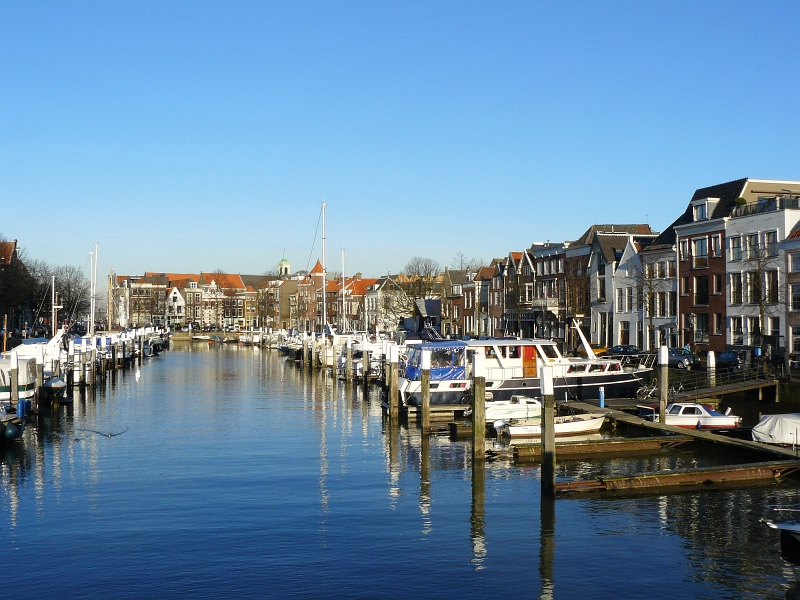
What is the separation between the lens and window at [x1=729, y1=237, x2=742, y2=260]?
68.7m

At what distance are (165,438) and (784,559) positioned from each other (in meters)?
31.6

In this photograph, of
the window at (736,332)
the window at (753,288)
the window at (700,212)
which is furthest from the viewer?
the window at (700,212)

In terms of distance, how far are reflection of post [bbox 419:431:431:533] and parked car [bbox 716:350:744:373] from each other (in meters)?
25.4

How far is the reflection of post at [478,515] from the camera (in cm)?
2458

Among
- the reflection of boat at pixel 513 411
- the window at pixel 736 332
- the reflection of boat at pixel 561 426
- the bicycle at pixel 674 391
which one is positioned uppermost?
the window at pixel 736 332

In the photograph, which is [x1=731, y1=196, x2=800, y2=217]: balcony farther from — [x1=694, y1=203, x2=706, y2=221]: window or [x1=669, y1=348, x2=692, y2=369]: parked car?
[x1=669, y1=348, x2=692, y2=369]: parked car

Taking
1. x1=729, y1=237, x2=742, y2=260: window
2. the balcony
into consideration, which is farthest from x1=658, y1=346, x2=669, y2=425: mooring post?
x1=729, y1=237, x2=742, y2=260: window

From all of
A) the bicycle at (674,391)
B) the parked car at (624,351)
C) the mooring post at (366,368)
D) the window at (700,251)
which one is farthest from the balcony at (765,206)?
the mooring post at (366,368)

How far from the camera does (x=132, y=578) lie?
74.0 ft

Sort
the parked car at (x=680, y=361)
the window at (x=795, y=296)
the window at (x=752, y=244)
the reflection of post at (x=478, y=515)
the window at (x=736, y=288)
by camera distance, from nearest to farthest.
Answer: the reflection of post at (x=478, y=515)
the window at (x=795, y=296)
the parked car at (x=680, y=361)
the window at (x=752, y=244)
the window at (x=736, y=288)

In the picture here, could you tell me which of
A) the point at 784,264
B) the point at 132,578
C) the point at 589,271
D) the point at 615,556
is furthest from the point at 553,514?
the point at 589,271

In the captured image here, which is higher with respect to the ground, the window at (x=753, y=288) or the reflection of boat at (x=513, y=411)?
the window at (x=753, y=288)

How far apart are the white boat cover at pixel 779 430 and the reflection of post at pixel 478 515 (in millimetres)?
11315

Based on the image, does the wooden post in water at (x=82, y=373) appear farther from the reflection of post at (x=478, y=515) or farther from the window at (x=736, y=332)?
the window at (x=736, y=332)
